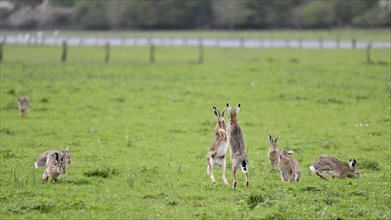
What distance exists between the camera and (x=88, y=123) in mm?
28000

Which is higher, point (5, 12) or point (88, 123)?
point (5, 12)

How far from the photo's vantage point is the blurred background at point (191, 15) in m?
Answer: 105

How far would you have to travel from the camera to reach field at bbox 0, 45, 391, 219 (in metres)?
14.2

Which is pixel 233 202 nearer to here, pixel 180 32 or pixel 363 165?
pixel 363 165

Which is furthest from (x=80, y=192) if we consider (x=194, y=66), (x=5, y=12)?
(x=5, y=12)

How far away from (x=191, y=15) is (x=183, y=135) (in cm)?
9406

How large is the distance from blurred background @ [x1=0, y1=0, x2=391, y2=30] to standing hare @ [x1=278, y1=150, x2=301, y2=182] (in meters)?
87.8

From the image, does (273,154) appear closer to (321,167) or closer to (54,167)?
(321,167)

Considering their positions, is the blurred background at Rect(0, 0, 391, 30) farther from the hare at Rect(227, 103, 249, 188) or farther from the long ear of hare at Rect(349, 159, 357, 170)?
the hare at Rect(227, 103, 249, 188)

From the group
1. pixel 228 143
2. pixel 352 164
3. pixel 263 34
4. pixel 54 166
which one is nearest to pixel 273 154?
pixel 352 164

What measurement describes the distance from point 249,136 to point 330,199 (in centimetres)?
1084

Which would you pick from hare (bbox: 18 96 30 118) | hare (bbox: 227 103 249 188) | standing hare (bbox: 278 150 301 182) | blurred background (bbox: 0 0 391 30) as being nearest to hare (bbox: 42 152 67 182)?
hare (bbox: 227 103 249 188)

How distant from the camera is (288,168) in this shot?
16719 mm

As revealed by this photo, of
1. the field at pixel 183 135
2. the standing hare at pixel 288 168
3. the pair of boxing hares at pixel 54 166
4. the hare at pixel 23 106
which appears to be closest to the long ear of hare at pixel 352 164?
the field at pixel 183 135
